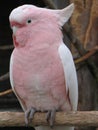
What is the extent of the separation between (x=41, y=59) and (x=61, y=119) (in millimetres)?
210

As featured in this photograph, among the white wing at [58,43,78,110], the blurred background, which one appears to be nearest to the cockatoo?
the white wing at [58,43,78,110]

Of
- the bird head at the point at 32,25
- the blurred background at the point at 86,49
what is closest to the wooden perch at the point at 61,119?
the bird head at the point at 32,25

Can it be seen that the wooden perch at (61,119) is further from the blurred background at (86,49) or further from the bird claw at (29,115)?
the blurred background at (86,49)

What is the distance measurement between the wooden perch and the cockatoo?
0.07 ft

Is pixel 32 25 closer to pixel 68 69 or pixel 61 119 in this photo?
pixel 68 69

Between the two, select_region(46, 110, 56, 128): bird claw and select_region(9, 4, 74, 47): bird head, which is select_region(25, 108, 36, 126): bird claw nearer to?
Result: select_region(46, 110, 56, 128): bird claw

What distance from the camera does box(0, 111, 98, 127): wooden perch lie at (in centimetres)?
162

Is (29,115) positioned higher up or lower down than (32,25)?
lower down

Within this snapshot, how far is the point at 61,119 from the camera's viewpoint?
1.68 m

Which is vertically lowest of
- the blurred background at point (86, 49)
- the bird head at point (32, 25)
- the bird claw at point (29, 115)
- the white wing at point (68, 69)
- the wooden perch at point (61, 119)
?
the blurred background at point (86, 49)

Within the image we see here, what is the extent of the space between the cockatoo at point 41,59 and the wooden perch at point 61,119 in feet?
0.07

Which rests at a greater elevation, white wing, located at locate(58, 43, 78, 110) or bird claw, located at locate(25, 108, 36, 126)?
white wing, located at locate(58, 43, 78, 110)

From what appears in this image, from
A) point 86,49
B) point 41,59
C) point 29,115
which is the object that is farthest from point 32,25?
point 86,49

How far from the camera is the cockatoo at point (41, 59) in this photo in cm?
169
